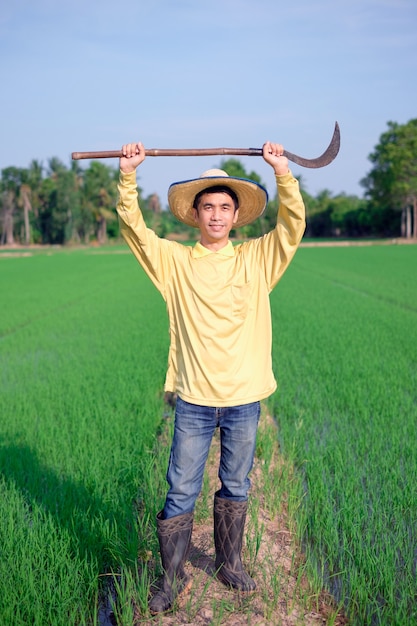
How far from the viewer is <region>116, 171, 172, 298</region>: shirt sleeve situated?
2.11 metres

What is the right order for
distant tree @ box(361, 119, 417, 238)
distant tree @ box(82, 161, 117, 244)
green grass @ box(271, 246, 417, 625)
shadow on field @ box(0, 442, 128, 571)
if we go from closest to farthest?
green grass @ box(271, 246, 417, 625), shadow on field @ box(0, 442, 128, 571), distant tree @ box(361, 119, 417, 238), distant tree @ box(82, 161, 117, 244)

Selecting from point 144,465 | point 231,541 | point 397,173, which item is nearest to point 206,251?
point 231,541

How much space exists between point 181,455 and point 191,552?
0.70 m

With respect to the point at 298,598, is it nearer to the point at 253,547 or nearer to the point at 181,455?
the point at 253,547

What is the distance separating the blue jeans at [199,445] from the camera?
214 cm

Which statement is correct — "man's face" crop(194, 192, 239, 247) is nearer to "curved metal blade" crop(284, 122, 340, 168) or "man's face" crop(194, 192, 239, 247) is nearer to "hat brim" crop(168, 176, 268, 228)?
"hat brim" crop(168, 176, 268, 228)

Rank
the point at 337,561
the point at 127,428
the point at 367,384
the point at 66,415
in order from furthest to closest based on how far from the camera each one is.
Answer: the point at 367,384
the point at 66,415
the point at 127,428
the point at 337,561

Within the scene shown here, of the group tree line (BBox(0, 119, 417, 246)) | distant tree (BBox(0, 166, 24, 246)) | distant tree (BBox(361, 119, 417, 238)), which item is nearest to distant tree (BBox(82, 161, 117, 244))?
tree line (BBox(0, 119, 417, 246))

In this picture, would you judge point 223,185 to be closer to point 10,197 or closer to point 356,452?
point 356,452

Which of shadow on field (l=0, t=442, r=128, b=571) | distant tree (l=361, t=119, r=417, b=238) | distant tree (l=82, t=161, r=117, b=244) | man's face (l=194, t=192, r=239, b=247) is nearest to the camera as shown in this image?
man's face (l=194, t=192, r=239, b=247)

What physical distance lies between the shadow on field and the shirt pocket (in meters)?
1.01

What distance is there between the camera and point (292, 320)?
993cm

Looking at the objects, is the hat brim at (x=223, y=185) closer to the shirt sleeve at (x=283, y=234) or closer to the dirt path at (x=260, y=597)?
the shirt sleeve at (x=283, y=234)

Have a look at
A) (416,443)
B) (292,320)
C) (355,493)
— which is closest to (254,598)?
(355,493)
